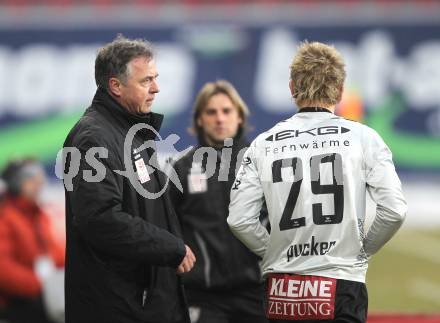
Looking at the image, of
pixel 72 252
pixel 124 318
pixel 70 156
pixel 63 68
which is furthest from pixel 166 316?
pixel 63 68

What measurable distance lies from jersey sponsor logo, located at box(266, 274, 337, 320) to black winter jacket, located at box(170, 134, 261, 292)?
3.49 ft

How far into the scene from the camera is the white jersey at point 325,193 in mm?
4008

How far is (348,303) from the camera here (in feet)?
13.1

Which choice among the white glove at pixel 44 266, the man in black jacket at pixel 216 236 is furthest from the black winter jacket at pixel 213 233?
the white glove at pixel 44 266

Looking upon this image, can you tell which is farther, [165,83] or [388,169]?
[165,83]

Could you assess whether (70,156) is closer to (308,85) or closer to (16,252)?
(308,85)

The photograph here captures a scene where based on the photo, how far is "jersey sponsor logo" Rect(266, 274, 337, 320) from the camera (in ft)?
13.0

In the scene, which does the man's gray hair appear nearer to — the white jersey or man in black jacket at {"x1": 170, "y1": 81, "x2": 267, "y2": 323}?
the white jersey

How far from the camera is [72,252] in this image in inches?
160

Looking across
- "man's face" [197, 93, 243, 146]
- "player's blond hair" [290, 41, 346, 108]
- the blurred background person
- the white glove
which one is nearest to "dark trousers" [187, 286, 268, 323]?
"man's face" [197, 93, 243, 146]

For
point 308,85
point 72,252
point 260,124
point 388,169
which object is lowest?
point 72,252

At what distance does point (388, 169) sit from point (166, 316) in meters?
1.08

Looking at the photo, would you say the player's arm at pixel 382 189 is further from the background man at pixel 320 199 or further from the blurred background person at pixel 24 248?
the blurred background person at pixel 24 248

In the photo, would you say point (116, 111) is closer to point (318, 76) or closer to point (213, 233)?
point (318, 76)
